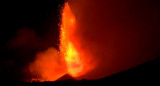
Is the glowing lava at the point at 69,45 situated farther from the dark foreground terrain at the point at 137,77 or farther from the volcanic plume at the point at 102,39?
the dark foreground terrain at the point at 137,77

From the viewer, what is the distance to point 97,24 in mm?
21047

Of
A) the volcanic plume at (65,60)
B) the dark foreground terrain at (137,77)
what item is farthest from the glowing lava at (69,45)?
the dark foreground terrain at (137,77)

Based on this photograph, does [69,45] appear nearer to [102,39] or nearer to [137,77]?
[102,39]

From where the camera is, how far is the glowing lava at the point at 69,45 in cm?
1930

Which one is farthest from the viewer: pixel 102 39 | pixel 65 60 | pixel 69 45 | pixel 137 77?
pixel 69 45

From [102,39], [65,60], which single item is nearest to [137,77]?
[102,39]

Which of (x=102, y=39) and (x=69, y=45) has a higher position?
(x=69, y=45)

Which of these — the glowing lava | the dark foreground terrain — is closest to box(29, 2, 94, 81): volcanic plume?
the glowing lava

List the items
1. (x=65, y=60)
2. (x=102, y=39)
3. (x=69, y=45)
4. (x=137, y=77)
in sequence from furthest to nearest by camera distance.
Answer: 1. (x=69, y=45)
2. (x=65, y=60)
3. (x=102, y=39)
4. (x=137, y=77)

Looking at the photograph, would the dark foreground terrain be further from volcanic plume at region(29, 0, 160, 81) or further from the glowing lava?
the glowing lava

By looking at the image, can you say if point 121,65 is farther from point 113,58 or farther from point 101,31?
point 101,31

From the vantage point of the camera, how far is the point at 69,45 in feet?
70.7

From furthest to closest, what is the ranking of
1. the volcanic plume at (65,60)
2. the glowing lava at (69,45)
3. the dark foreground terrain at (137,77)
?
1. the glowing lava at (69,45)
2. the volcanic plume at (65,60)
3. the dark foreground terrain at (137,77)

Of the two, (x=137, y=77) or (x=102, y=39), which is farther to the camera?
(x=102, y=39)
